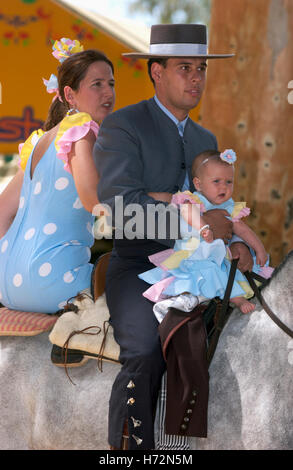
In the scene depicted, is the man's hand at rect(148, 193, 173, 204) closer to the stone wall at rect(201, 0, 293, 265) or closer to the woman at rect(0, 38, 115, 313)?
the woman at rect(0, 38, 115, 313)

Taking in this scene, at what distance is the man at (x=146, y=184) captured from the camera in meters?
2.75

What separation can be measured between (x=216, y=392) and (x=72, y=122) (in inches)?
64.5

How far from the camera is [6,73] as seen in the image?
8.45 m

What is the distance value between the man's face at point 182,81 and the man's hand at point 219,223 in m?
0.65

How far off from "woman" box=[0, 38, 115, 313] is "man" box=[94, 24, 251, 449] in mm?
191

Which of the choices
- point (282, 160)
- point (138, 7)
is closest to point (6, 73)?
point (282, 160)

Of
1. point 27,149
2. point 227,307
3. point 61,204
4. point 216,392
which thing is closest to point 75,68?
point 27,149

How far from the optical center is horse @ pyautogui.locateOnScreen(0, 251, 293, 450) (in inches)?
103

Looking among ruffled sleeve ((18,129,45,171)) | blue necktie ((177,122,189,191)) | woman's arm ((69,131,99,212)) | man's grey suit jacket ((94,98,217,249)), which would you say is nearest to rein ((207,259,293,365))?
man's grey suit jacket ((94,98,217,249))

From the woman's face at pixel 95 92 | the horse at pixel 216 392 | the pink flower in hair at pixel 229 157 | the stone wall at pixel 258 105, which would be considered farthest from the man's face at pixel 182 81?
the stone wall at pixel 258 105

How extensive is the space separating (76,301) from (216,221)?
91cm

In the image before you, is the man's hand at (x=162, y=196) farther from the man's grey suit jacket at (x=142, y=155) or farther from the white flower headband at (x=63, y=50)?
the white flower headband at (x=63, y=50)

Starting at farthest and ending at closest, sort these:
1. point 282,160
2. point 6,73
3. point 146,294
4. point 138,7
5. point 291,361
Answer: point 138,7, point 6,73, point 282,160, point 146,294, point 291,361

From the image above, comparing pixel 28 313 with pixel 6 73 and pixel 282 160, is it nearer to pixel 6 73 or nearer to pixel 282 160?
pixel 282 160
